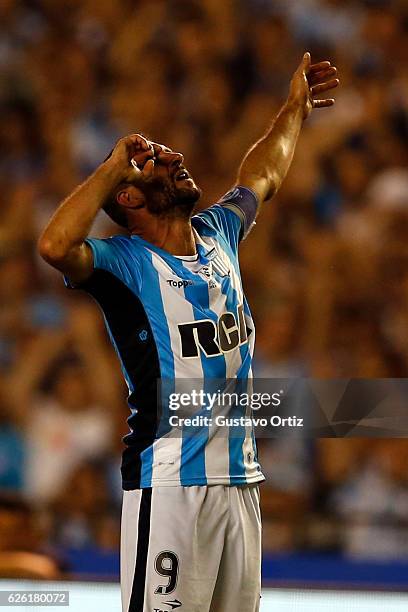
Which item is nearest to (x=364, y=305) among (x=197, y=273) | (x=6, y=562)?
(x=6, y=562)

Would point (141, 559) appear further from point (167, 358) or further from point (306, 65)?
point (306, 65)

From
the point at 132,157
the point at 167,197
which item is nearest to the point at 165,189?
the point at 167,197

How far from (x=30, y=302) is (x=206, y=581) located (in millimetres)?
2852

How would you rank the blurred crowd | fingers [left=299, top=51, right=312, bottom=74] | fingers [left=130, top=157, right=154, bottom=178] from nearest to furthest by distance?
fingers [left=130, top=157, right=154, bottom=178]
fingers [left=299, top=51, right=312, bottom=74]
the blurred crowd

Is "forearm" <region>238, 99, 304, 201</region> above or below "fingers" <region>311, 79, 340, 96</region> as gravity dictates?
below

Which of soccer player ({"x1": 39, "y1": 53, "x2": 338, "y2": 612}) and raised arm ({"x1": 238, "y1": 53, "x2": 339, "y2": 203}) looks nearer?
soccer player ({"x1": 39, "y1": 53, "x2": 338, "y2": 612})

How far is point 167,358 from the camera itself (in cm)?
257

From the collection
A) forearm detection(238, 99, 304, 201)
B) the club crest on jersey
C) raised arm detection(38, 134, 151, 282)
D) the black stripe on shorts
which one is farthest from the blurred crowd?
raised arm detection(38, 134, 151, 282)

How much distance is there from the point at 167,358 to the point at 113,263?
25 cm

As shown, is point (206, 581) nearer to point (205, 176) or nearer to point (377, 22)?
point (205, 176)

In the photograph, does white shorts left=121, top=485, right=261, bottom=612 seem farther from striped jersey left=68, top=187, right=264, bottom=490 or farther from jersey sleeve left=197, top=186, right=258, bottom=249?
jersey sleeve left=197, top=186, right=258, bottom=249

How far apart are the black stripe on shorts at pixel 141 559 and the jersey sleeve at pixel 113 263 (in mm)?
510

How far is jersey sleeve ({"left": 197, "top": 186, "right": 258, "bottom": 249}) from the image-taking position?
2939 mm

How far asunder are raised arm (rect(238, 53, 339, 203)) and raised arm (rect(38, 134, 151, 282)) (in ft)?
2.27
